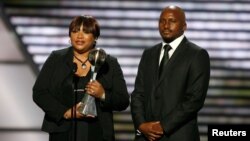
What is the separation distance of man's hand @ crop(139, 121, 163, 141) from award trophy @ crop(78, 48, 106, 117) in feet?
1.11

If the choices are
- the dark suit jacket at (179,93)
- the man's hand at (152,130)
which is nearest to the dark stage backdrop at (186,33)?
the dark suit jacket at (179,93)

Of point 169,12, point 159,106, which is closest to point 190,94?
point 159,106

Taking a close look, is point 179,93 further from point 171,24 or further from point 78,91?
point 78,91

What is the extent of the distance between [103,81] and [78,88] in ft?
0.52

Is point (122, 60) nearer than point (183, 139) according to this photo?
No

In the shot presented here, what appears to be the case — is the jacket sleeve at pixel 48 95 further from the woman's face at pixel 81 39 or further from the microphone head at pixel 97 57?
the microphone head at pixel 97 57

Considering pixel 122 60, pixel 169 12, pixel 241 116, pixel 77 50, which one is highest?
pixel 169 12

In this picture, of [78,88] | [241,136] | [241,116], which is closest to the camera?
[78,88]

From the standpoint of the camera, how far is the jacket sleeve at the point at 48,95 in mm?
3566

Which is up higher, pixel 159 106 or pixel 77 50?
pixel 77 50

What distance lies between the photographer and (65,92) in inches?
143

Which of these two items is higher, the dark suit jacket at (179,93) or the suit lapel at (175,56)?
the suit lapel at (175,56)

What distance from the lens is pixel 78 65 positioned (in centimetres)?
364

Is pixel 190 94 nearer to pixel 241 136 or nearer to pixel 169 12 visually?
pixel 169 12
